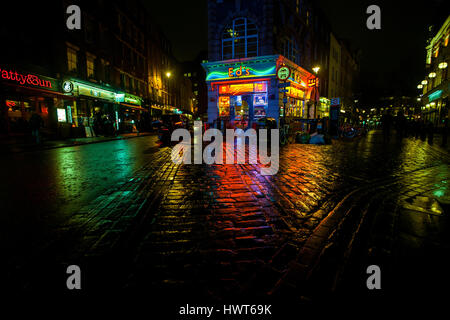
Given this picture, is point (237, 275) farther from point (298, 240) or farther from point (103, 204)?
point (103, 204)

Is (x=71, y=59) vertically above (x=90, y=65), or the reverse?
(x=90, y=65)

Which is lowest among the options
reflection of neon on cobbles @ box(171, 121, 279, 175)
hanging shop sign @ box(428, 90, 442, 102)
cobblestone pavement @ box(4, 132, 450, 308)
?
cobblestone pavement @ box(4, 132, 450, 308)

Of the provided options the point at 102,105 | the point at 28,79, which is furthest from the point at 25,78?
the point at 102,105

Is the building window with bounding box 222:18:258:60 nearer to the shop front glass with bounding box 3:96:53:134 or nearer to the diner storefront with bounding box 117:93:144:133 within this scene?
the diner storefront with bounding box 117:93:144:133

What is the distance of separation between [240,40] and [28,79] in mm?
16844

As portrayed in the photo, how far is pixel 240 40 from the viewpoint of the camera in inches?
864

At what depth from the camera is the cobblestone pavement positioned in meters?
1.86

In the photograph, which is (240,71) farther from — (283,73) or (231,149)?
(231,149)

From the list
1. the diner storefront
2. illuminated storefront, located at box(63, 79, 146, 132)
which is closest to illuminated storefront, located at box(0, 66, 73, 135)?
illuminated storefront, located at box(63, 79, 146, 132)

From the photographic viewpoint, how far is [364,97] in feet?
174

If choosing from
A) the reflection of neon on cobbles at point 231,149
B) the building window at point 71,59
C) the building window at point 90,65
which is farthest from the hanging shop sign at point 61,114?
the reflection of neon on cobbles at point 231,149

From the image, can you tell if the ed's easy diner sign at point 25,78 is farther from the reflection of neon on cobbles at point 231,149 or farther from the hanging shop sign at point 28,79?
the reflection of neon on cobbles at point 231,149

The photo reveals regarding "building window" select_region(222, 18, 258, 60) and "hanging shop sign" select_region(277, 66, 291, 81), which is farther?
"building window" select_region(222, 18, 258, 60)

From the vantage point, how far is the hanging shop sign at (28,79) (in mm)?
13875
